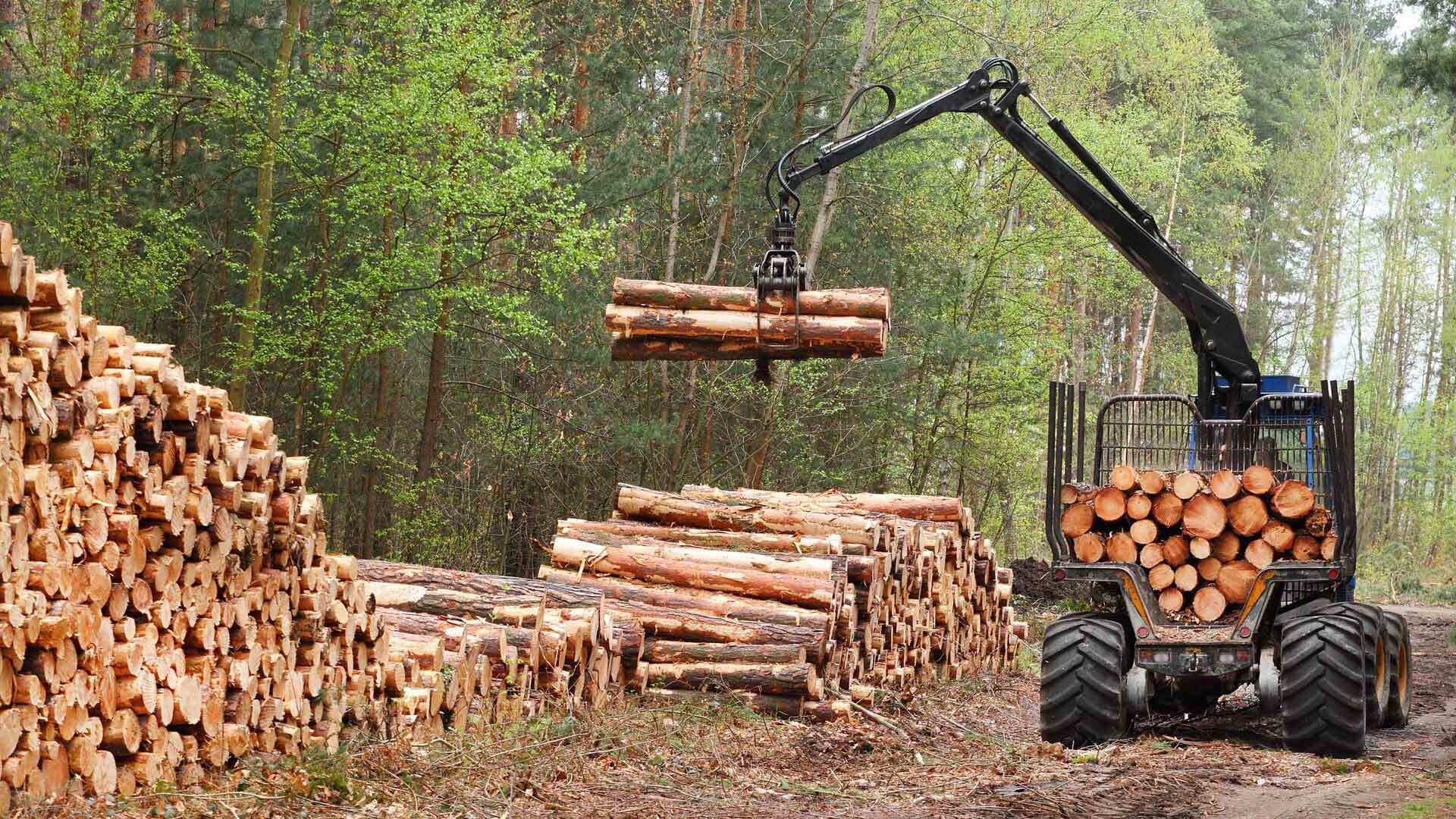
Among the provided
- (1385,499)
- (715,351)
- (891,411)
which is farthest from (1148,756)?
(1385,499)

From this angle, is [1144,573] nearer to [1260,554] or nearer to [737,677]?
[1260,554]

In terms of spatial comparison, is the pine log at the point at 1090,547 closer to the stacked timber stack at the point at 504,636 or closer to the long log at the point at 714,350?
the long log at the point at 714,350

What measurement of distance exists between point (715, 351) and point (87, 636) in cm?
482

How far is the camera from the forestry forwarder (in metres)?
8.90

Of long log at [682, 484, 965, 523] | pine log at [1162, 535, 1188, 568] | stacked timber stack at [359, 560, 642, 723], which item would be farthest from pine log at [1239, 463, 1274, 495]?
stacked timber stack at [359, 560, 642, 723]

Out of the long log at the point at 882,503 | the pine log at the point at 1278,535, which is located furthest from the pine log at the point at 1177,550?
the long log at the point at 882,503

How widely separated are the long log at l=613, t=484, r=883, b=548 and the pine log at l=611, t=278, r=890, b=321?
2.71 m

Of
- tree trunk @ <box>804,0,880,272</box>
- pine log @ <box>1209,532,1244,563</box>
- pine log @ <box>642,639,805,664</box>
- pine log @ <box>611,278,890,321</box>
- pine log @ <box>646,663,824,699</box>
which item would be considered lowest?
pine log @ <box>646,663,824,699</box>

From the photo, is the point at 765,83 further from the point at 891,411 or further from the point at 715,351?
the point at 715,351

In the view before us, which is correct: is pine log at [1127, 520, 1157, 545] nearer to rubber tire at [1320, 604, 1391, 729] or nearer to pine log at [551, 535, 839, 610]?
rubber tire at [1320, 604, 1391, 729]

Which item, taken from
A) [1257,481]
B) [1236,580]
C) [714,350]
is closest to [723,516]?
[714,350]

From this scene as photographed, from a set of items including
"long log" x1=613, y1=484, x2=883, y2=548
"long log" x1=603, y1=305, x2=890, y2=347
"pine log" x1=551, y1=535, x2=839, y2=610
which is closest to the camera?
"long log" x1=603, y1=305, x2=890, y2=347

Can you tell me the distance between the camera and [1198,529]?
9484mm

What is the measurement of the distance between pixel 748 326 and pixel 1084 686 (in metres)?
3.33
